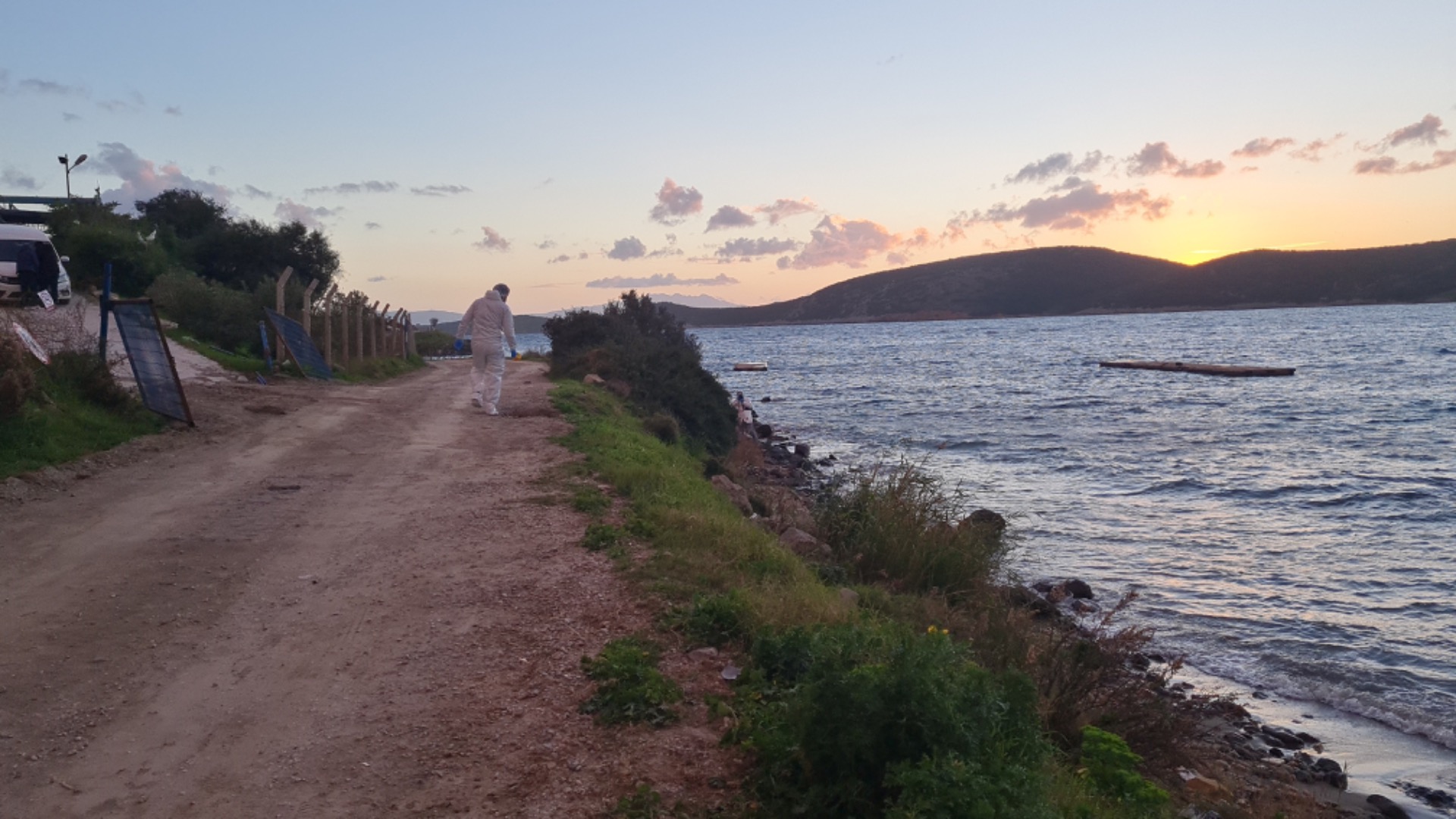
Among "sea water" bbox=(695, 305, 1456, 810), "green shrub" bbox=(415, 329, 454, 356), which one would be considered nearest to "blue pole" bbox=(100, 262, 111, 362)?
"sea water" bbox=(695, 305, 1456, 810)

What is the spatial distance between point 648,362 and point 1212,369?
38.2 m

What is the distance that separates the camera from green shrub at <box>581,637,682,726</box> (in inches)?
205

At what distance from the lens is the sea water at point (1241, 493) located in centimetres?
1180

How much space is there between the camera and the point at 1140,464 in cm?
2569

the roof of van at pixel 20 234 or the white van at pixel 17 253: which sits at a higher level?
the roof of van at pixel 20 234

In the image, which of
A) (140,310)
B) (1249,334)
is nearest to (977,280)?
(1249,334)

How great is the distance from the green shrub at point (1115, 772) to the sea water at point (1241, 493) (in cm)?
462

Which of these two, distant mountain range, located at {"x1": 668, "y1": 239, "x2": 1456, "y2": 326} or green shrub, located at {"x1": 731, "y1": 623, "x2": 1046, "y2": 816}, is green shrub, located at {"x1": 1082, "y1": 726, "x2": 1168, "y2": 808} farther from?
distant mountain range, located at {"x1": 668, "y1": 239, "x2": 1456, "y2": 326}

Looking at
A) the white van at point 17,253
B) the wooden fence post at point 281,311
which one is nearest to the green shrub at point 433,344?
the white van at point 17,253

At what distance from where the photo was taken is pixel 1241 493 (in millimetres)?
21516

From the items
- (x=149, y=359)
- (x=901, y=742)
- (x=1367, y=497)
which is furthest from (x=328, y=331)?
(x=901, y=742)

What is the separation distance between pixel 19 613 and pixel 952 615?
7000 mm

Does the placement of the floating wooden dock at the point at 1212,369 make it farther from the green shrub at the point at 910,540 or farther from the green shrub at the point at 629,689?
the green shrub at the point at 629,689

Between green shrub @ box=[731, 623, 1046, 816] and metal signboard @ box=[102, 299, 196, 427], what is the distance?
11.5 m
